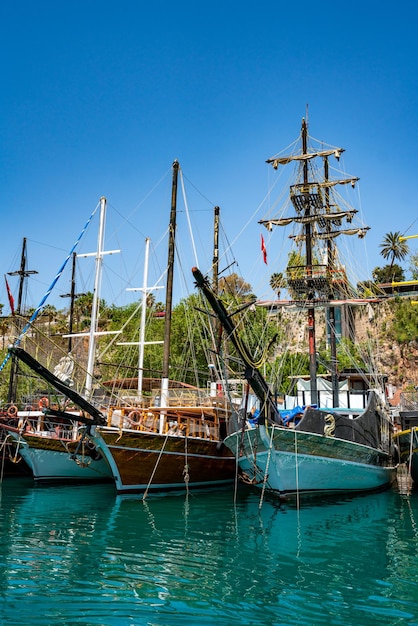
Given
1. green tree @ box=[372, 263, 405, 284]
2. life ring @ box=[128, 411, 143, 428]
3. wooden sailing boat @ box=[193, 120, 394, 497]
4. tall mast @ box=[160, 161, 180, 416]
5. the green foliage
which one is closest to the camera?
wooden sailing boat @ box=[193, 120, 394, 497]

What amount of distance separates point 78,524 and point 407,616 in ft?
34.3

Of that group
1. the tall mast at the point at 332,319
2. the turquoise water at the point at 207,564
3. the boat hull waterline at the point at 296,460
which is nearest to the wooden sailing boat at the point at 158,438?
the turquoise water at the point at 207,564

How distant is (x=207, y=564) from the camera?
11445 millimetres

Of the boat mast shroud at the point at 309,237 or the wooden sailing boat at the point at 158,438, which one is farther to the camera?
the boat mast shroud at the point at 309,237

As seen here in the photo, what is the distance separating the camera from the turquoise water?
869cm

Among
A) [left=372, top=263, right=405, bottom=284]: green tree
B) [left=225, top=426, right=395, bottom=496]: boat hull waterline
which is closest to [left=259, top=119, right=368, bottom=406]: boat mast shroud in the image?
[left=225, top=426, right=395, bottom=496]: boat hull waterline

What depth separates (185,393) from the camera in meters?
25.6

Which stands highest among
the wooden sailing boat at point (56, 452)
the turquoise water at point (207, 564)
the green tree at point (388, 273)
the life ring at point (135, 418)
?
the green tree at point (388, 273)

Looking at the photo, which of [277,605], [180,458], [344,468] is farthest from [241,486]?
[277,605]

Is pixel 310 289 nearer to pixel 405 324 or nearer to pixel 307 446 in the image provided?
Result: pixel 307 446

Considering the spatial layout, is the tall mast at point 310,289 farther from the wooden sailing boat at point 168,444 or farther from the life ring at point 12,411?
the life ring at point 12,411

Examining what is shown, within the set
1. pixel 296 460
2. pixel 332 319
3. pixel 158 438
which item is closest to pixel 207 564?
pixel 296 460

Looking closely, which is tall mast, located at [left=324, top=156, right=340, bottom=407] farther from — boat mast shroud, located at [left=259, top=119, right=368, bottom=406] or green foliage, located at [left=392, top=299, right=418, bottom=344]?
green foliage, located at [left=392, top=299, right=418, bottom=344]

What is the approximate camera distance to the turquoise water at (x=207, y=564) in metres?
8.69
